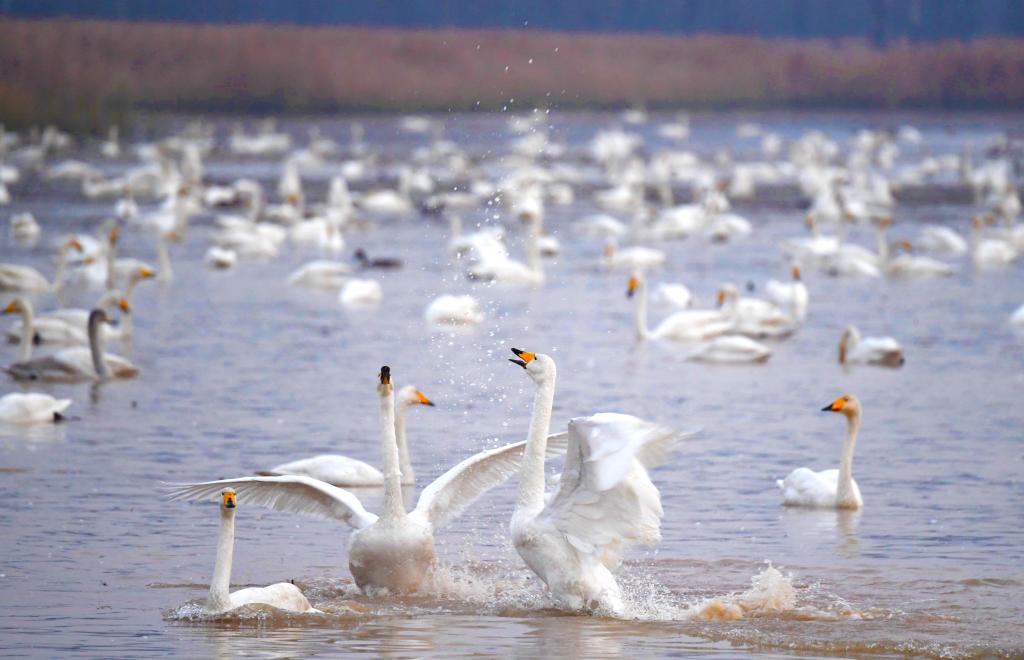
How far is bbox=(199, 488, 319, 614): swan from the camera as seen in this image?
24.5 ft

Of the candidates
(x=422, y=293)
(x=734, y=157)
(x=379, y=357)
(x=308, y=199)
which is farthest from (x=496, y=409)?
(x=734, y=157)

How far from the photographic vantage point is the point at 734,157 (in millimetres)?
47281

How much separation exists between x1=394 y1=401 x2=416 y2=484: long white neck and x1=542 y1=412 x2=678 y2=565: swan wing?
2.01m

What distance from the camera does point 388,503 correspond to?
8.12 m

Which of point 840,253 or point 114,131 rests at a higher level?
point 114,131

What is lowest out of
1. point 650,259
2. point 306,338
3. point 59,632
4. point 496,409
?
point 59,632

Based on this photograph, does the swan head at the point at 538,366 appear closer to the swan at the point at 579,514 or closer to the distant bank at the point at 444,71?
the swan at the point at 579,514

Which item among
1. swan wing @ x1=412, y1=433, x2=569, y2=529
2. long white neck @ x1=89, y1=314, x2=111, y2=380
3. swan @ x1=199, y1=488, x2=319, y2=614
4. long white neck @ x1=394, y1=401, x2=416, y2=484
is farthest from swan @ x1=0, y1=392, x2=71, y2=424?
swan @ x1=199, y1=488, x2=319, y2=614

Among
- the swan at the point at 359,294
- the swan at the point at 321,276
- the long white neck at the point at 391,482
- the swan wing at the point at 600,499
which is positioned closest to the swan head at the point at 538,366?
the swan wing at the point at 600,499

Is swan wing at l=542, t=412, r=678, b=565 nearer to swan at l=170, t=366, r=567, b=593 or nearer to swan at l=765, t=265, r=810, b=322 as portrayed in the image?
swan at l=170, t=366, r=567, b=593

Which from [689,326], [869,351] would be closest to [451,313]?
[689,326]

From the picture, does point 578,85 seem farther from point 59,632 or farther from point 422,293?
point 59,632

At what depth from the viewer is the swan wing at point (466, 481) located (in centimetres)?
840

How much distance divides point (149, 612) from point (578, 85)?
45.9 meters
